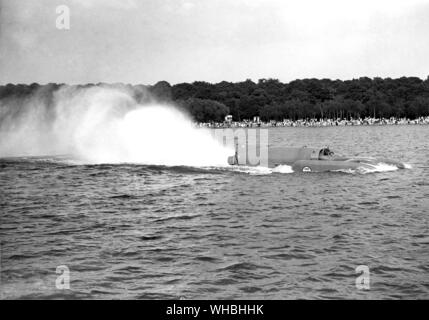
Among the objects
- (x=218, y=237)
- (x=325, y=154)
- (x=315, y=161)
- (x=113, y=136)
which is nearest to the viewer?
(x=218, y=237)

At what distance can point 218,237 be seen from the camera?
21250 mm

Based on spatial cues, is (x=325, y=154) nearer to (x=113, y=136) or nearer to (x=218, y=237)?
(x=218, y=237)

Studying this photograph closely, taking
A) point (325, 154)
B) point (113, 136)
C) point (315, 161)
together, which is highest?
point (113, 136)

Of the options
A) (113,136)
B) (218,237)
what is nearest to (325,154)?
(218,237)

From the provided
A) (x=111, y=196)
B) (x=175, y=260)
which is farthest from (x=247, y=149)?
(x=175, y=260)

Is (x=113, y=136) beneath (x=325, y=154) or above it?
above

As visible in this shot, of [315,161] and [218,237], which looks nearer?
[218,237]

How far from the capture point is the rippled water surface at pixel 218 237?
15422mm

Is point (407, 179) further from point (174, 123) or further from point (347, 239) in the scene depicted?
point (174, 123)

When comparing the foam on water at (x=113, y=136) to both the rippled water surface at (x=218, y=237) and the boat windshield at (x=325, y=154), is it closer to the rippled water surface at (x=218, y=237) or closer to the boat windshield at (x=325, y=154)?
the boat windshield at (x=325, y=154)

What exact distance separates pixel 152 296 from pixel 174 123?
52435 mm

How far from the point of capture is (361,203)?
28281 millimetres

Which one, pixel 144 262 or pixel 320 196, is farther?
pixel 320 196

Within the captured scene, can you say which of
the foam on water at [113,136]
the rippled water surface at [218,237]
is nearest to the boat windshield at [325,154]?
the rippled water surface at [218,237]
